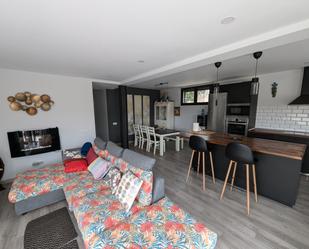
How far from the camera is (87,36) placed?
1771mm

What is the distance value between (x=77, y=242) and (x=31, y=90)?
3.44m

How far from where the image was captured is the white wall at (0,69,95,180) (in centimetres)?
308

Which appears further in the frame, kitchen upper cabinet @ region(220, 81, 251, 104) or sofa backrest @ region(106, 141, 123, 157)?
kitchen upper cabinet @ region(220, 81, 251, 104)

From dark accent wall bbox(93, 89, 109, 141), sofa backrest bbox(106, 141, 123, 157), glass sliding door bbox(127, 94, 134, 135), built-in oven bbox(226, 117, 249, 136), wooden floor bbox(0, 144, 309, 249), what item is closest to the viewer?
wooden floor bbox(0, 144, 309, 249)

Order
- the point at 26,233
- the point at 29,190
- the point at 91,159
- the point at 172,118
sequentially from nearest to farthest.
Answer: the point at 26,233 → the point at 29,190 → the point at 91,159 → the point at 172,118

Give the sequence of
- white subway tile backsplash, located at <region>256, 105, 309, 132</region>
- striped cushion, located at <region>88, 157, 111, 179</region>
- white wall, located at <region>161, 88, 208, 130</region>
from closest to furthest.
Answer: striped cushion, located at <region>88, 157, 111, 179</region>, white subway tile backsplash, located at <region>256, 105, 309, 132</region>, white wall, located at <region>161, 88, 208, 130</region>

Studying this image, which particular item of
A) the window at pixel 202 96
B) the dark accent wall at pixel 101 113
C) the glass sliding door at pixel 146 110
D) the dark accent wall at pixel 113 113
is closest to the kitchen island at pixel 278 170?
the window at pixel 202 96

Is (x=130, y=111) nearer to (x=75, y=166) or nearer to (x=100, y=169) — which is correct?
(x=75, y=166)

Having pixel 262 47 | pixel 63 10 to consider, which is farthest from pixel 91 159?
pixel 262 47

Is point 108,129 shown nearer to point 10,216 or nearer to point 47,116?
point 47,116

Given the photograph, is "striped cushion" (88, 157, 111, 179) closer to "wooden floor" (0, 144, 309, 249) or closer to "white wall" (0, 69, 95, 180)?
"wooden floor" (0, 144, 309, 249)

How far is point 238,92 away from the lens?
4.20 meters

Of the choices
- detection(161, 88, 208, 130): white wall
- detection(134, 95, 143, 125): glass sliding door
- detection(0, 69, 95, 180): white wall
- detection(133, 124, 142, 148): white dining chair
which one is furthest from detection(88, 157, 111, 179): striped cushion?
detection(161, 88, 208, 130): white wall

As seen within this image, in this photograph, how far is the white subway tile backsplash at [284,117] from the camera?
3568mm
